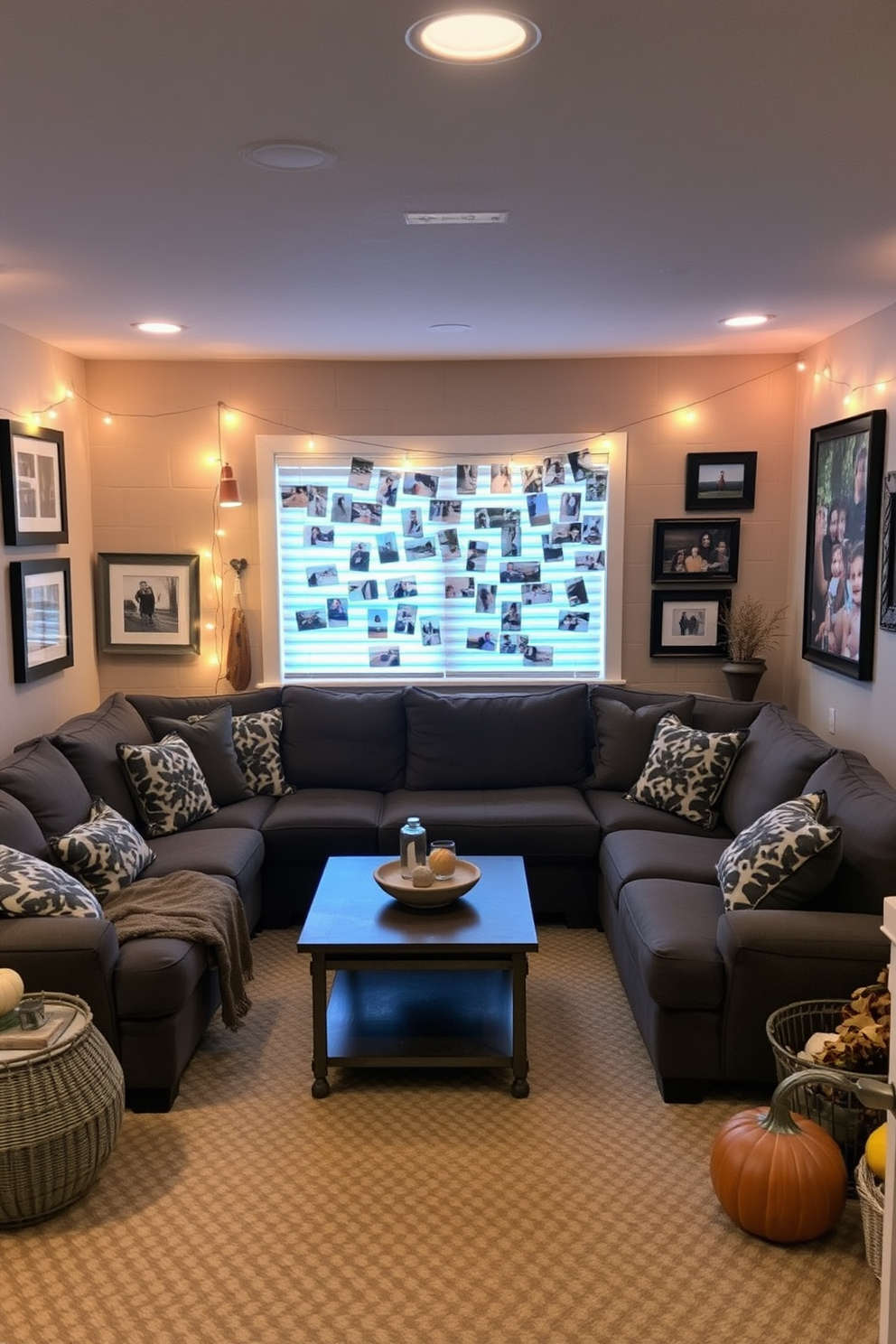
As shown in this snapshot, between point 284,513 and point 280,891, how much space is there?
1.93 m

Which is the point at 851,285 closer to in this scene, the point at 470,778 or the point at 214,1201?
the point at 470,778

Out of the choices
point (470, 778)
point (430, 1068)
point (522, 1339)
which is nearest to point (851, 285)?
point (470, 778)

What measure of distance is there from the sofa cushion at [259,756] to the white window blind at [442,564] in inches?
25.4

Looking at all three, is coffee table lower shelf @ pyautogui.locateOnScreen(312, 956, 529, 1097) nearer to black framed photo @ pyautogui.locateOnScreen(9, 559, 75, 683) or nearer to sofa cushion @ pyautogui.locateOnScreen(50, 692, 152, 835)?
sofa cushion @ pyautogui.locateOnScreen(50, 692, 152, 835)

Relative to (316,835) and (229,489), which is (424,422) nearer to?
(229,489)

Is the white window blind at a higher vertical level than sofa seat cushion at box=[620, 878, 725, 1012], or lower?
higher

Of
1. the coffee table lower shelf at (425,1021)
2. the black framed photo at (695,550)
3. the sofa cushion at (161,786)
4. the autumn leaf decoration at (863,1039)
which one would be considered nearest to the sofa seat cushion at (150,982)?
the coffee table lower shelf at (425,1021)

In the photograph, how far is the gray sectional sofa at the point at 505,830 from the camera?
3.02 metres

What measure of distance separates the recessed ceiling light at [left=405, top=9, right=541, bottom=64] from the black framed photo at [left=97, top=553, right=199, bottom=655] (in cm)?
373

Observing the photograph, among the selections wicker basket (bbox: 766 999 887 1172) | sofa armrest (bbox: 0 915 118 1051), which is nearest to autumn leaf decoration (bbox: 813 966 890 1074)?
wicker basket (bbox: 766 999 887 1172)

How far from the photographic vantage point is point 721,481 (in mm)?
5262

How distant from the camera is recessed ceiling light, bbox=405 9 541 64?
1749 millimetres

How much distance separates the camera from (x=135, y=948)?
10.2ft

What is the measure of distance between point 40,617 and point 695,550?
3.04 meters
